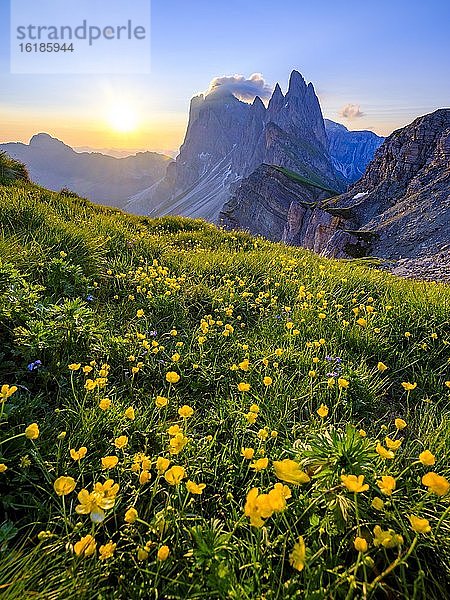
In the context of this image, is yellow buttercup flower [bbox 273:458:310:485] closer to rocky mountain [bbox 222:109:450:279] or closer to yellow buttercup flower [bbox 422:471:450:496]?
yellow buttercup flower [bbox 422:471:450:496]

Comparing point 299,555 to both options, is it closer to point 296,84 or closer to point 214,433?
point 214,433

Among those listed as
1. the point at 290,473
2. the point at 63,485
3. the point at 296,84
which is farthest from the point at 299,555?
the point at 296,84

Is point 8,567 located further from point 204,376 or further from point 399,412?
point 399,412

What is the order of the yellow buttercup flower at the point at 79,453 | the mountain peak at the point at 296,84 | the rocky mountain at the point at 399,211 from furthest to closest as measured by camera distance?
the mountain peak at the point at 296,84
the rocky mountain at the point at 399,211
the yellow buttercup flower at the point at 79,453

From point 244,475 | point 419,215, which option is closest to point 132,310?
point 244,475

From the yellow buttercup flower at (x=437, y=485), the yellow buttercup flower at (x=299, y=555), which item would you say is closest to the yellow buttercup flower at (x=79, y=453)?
the yellow buttercup flower at (x=299, y=555)

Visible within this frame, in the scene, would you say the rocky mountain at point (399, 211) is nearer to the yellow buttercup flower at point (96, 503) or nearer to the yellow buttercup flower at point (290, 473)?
the yellow buttercup flower at point (290, 473)
